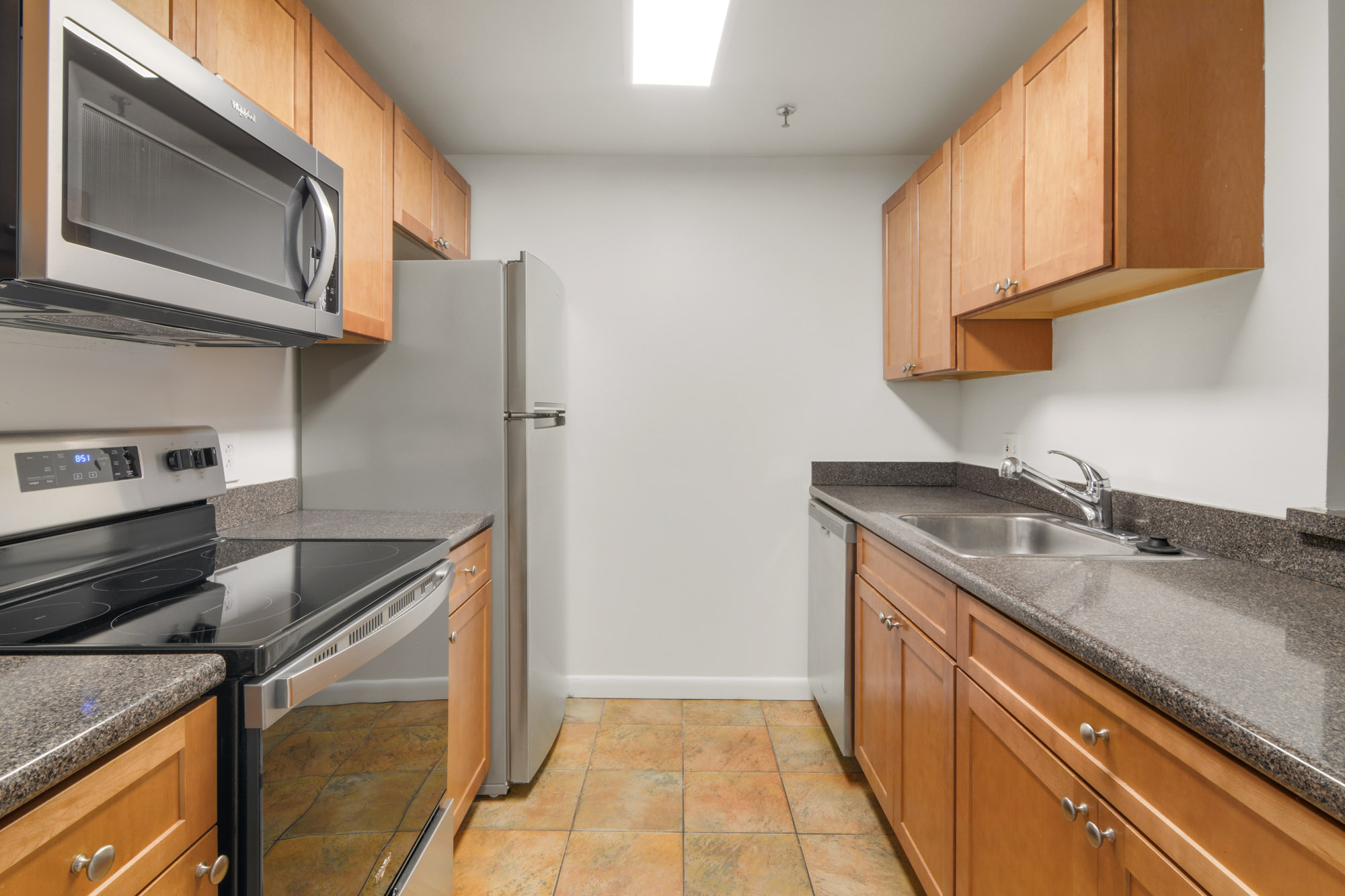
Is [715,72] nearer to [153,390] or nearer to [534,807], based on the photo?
[153,390]

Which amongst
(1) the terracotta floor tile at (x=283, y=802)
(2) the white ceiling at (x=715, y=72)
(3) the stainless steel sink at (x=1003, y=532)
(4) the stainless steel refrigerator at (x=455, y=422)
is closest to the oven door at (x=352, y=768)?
(1) the terracotta floor tile at (x=283, y=802)

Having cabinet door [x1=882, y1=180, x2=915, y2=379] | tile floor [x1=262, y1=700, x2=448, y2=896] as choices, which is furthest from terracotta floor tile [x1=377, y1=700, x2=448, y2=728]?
cabinet door [x1=882, y1=180, x2=915, y2=379]

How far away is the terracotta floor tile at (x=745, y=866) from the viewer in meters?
1.60

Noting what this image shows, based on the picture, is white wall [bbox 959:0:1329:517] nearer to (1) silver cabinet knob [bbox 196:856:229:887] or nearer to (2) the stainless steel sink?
(2) the stainless steel sink

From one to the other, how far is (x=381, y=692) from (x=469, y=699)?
0.64 metres

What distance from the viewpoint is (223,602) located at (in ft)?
3.38

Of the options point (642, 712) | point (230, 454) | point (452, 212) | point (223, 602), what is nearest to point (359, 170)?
point (452, 212)

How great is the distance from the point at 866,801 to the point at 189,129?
2.41 m

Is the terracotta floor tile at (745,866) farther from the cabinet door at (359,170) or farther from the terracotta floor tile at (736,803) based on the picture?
the cabinet door at (359,170)

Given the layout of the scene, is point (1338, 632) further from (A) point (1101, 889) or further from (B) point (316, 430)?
(B) point (316, 430)

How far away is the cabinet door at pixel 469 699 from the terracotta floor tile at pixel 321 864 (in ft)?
1.52

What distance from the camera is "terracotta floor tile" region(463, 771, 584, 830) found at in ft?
6.06

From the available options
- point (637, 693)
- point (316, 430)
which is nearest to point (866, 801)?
point (637, 693)

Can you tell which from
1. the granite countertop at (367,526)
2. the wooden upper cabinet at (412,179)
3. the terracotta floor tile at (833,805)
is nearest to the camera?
the granite countertop at (367,526)
